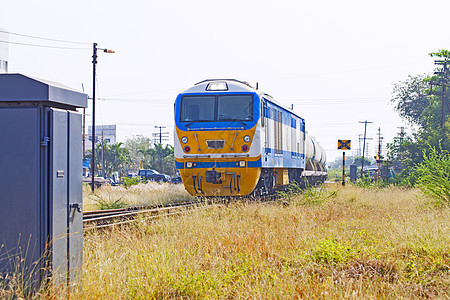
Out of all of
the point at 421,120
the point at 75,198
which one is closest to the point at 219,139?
the point at 75,198

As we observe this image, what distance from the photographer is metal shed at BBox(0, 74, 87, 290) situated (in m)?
3.83

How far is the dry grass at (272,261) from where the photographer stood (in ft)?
15.8

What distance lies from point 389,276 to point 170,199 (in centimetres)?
1264

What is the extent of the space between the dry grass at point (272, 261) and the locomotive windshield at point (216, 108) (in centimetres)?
558

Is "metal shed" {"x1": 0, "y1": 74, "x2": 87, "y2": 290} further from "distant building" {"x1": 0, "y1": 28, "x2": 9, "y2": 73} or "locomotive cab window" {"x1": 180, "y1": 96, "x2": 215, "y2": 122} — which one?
"distant building" {"x1": 0, "y1": 28, "x2": 9, "y2": 73}

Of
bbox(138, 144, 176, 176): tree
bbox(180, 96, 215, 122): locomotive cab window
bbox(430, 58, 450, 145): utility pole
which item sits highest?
bbox(430, 58, 450, 145): utility pole

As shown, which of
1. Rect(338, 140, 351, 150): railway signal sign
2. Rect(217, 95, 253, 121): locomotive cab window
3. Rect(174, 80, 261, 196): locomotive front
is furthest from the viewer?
Rect(338, 140, 351, 150): railway signal sign

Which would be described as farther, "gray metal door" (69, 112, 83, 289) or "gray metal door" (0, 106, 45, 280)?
"gray metal door" (69, 112, 83, 289)

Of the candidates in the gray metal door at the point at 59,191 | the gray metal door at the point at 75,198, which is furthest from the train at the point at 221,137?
the gray metal door at the point at 59,191

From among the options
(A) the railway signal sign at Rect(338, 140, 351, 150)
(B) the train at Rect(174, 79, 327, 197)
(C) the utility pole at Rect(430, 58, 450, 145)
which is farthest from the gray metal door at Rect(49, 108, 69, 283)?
(C) the utility pole at Rect(430, 58, 450, 145)

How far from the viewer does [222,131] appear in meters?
14.0

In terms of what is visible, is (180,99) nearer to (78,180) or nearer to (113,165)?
(78,180)

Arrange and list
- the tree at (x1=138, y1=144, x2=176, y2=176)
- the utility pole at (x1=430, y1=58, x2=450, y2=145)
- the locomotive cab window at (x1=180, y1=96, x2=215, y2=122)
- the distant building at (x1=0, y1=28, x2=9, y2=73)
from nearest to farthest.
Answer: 1. the locomotive cab window at (x1=180, y1=96, x2=215, y2=122)
2. the utility pole at (x1=430, y1=58, x2=450, y2=145)
3. the distant building at (x1=0, y1=28, x2=9, y2=73)
4. the tree at (x1=138, y1=144, x2=176, y2=176)

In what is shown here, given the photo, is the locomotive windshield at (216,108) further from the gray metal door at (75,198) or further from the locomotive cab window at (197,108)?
the gray metal door at (75,198)
